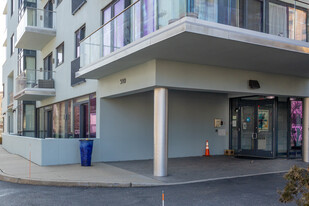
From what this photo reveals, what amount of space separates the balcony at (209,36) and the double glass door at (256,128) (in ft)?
9.38

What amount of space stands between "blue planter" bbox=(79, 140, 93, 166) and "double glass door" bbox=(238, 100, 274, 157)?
7.80m

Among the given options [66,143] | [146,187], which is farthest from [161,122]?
[66,143]

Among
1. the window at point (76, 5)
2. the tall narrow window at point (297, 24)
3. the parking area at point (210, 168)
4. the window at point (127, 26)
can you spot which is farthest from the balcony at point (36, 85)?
the tall narrow window at point (297, 24)

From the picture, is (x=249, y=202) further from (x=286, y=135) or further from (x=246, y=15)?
(x=286, y=135)

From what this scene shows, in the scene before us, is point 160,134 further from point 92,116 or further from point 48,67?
point 48,67

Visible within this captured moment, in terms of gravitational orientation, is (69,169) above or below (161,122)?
below

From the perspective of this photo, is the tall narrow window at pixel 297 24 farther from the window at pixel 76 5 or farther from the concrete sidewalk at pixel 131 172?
the window at pixel 76 5

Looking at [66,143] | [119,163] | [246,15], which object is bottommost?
[119,163]

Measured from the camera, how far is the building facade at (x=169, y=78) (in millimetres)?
9484

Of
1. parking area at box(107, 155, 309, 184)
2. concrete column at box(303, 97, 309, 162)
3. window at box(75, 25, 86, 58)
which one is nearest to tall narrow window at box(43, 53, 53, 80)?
window at box(75, 25, 86, 58)

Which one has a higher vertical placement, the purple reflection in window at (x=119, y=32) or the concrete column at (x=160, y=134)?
the purple reflection in window at (x=119, y=32)

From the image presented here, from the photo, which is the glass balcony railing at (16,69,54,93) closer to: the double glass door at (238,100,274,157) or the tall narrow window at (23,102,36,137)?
the tall narrow window at (23,102,36,137)

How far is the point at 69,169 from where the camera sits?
1202 cm

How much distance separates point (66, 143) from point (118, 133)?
232 centimetres
